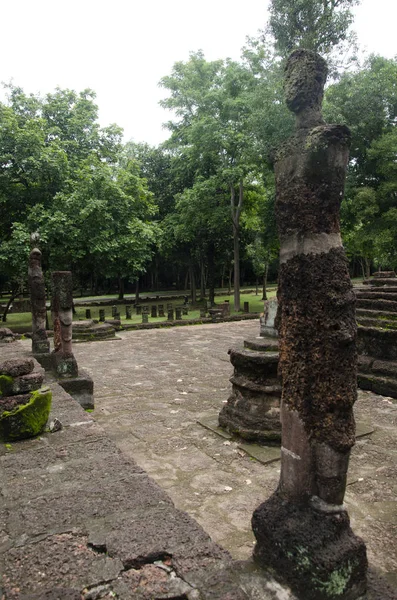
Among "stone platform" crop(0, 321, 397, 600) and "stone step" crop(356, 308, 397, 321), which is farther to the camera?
"stone step" crop(356, 308, 397, 321)

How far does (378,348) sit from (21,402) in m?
6.16

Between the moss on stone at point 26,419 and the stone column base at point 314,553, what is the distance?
2641 mm

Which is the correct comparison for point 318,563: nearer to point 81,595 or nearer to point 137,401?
point 81,595

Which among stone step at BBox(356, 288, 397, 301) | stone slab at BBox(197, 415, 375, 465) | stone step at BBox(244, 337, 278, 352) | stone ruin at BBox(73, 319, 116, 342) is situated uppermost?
stone step at BBox(356, 288, 397, 301)

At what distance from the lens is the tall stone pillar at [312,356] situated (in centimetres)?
209

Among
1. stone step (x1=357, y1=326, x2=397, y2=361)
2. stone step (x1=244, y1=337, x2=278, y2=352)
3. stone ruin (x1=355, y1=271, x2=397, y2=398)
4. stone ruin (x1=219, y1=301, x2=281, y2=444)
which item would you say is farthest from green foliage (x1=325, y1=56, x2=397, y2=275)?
stone ruin (x1=219, y1=301, x2=281, y2=444)

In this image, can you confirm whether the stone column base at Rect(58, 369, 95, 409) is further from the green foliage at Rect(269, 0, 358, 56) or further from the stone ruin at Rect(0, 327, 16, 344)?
the green foliage at Rect(269, 0, 358, 56)

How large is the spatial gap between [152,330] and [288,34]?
13048 mm

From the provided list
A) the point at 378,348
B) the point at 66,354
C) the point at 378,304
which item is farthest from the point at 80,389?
the point at 378,304

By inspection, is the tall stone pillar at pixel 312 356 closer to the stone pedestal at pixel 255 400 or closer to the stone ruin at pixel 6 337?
the stone pedestal at pixel 255 400

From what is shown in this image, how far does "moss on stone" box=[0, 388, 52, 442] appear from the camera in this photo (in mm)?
3956

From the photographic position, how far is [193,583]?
6.95ft

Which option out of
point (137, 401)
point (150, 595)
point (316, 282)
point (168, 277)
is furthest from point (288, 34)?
point (168, 277)

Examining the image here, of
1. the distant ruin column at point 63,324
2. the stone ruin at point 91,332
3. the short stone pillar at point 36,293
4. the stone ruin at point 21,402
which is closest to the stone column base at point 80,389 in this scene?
the distant ruin column at point 63,324
